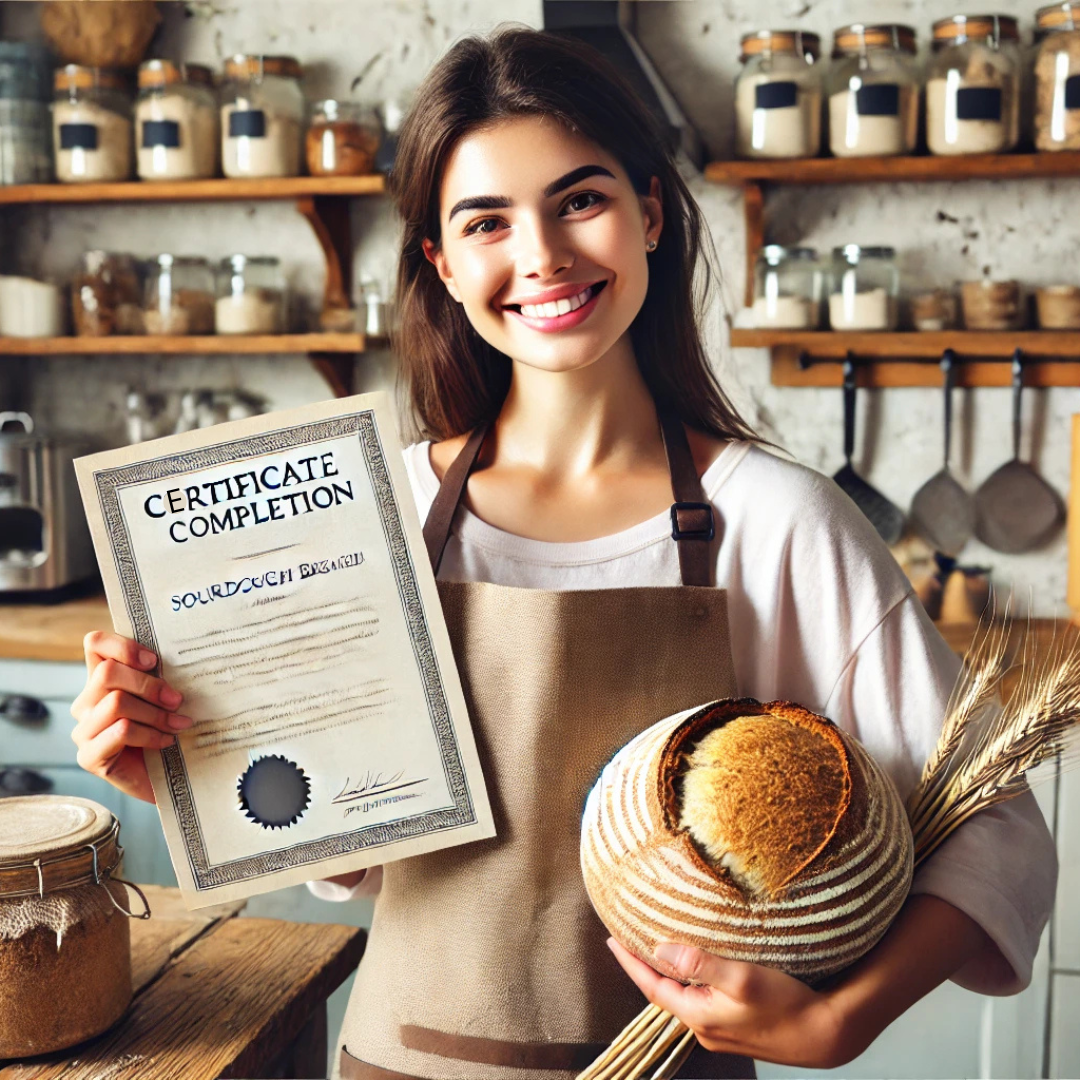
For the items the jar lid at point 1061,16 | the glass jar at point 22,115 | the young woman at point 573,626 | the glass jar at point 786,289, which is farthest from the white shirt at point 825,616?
the glass jar at point 22,115

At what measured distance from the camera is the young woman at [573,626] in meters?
0.92

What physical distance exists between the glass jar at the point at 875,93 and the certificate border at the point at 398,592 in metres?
1.70

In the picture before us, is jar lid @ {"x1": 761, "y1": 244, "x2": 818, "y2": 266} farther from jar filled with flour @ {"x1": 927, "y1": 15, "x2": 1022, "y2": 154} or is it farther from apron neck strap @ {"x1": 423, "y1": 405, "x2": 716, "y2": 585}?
apron neck strap @ {"x1": 423, "y1": 405, "x2": 716, "y2": 585}

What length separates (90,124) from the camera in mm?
2541

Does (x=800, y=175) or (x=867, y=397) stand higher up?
(x=800, y=175)

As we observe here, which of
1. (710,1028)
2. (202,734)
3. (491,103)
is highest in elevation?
(491,103)

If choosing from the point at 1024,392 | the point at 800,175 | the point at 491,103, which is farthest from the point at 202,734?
the point at 1024,392

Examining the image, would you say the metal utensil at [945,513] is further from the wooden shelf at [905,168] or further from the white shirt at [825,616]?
the white shirt at [825,616]

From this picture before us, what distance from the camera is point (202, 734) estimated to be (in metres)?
0.90

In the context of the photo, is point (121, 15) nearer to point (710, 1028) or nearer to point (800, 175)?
point (800, 175)

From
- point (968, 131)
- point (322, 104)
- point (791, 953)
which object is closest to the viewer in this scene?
point (791, 953)

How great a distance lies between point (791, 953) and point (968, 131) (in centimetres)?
194
